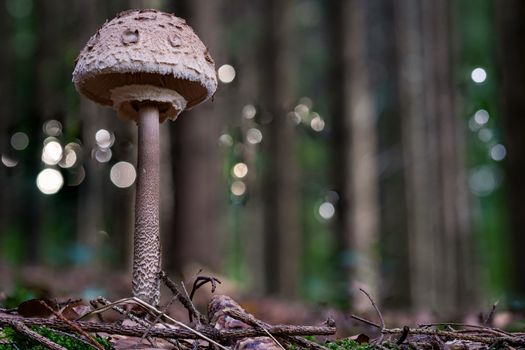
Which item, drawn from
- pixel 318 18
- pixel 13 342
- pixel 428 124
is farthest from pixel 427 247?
pixel 318 18

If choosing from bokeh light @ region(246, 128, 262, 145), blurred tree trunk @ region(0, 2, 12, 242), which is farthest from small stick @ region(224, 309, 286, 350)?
blurred tree trunk @ region(0, 2, 12, 242)

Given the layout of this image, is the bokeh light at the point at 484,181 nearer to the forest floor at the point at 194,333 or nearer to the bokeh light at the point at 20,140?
the bokeh light at the point at 20,140

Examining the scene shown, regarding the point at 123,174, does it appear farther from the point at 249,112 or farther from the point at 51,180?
the point at 249,112

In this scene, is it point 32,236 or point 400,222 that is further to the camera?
point 32,236

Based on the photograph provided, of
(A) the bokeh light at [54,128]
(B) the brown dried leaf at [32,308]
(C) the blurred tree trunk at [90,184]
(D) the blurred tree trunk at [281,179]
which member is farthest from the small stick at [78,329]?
(D) the blurred tree trunk at [281,179]

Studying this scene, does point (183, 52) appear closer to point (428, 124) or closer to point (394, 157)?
point (394, 157)
